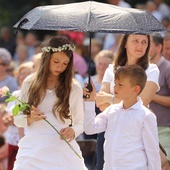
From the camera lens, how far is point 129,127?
22.9ft

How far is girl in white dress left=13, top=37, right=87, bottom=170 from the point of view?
24.1 ft

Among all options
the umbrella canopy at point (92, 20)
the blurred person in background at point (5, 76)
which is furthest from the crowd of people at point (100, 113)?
the blurred person in background at point (5, 76)

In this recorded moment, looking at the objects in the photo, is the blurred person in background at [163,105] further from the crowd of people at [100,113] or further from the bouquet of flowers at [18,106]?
the bouquet of flowers at [18,106]

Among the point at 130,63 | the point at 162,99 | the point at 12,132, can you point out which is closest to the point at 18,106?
the point at 130,63

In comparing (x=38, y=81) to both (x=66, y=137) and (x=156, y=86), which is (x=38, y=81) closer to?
(x=66, y=137)

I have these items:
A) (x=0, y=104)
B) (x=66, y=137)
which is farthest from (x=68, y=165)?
(x=0, y=104)

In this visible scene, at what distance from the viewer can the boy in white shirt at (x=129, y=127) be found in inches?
273

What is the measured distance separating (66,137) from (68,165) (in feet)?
0.93

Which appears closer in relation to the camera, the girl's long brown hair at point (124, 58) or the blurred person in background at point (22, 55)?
the girl's long brown hair at point (124, 58)

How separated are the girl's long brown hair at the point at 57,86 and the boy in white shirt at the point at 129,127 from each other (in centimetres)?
36

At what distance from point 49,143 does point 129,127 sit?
2.77ft

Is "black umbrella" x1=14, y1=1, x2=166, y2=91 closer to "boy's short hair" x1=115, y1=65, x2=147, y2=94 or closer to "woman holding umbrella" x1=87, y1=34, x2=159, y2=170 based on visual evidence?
"boy's short hair" x1=115, y1=65, x2=147, y2=94

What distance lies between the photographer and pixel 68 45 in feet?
24.5

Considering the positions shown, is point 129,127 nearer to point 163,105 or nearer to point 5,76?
point 163,105
